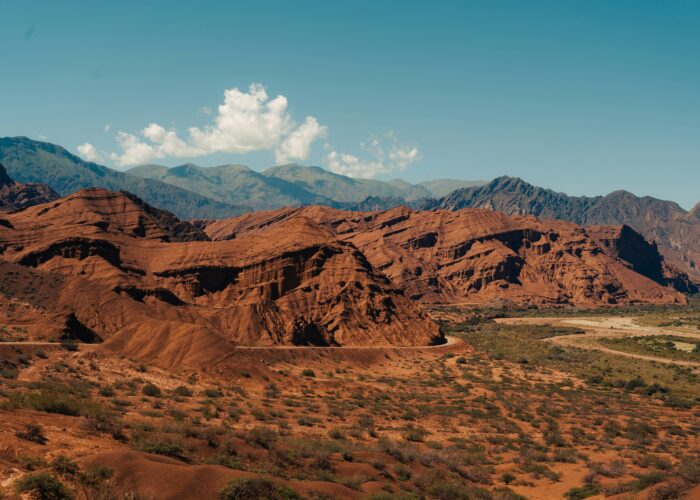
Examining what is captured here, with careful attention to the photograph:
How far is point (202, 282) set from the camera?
84.9 metres

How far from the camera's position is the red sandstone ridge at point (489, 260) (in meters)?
164

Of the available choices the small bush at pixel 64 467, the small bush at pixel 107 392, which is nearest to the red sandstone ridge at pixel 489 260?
the small bush at pixel 107 392

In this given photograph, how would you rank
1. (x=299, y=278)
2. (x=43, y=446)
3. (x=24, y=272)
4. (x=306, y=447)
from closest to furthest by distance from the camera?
(x=43, y=446), (x=306, y=447), (x=24, y=272), (x=299, y=278)

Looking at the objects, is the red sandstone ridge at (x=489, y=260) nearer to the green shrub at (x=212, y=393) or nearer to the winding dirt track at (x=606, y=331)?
the winding dirt track at (x=606, y=331)

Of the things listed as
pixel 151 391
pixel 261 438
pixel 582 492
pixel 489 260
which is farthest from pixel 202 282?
pixel 489 260

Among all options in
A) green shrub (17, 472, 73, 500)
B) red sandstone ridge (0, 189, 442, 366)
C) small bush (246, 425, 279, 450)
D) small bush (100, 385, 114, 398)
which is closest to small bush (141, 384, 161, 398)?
small bush (100, 385, 114, 398)

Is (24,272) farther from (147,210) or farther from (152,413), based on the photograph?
(152,413)

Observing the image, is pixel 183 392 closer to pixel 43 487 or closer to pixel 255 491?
pixel 255 491

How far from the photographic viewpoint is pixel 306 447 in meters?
24.7

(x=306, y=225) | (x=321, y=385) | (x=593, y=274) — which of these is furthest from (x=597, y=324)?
(x=321, y=385)

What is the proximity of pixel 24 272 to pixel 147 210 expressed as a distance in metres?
40.6

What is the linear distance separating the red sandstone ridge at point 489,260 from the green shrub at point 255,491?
13692 centimetres

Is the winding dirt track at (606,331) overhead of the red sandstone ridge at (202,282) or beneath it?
beneath

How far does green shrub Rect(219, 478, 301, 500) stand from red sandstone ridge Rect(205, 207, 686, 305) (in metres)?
137
